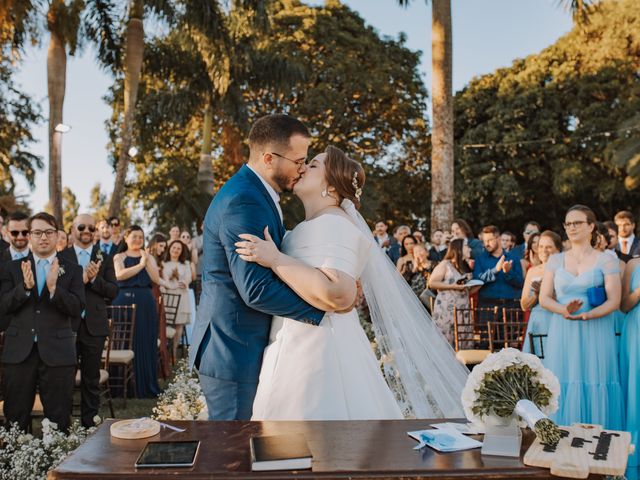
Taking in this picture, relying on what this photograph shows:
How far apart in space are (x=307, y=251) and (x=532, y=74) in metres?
25.9

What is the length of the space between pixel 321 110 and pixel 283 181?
21678mm

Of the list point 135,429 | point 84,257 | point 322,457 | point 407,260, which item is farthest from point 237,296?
point 407,260

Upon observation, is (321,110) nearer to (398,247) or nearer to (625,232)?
(398,247)

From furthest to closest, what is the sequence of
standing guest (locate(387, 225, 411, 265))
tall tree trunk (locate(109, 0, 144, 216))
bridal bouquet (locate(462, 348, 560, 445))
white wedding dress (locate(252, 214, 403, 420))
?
1. tall tree trunk (locate(109, 0, 144, 216))
2. standing guest (locate(387, 225, 411, 265))
3. white wedding dress (locate(252, 214, 403, 420))
4. bridal bouquet (locate(462, 348, 560, 445))

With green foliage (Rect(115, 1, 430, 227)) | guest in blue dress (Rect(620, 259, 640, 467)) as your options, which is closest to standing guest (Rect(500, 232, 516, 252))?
guest in blue dress (Rect(620, 259, 640, 467))

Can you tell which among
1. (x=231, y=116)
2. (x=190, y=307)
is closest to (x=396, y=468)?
(x=190, y=307)

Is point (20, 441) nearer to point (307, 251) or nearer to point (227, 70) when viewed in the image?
point (307, 251)

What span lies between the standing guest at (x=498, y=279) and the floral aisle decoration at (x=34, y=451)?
578 centimetres

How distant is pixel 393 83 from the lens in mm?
26078

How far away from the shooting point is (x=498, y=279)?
9211 mm

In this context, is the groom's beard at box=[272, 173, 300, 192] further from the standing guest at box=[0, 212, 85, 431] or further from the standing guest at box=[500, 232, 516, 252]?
the standing guest at box=[500, 232, 516, 252]

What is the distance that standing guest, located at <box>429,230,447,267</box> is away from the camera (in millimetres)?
11422

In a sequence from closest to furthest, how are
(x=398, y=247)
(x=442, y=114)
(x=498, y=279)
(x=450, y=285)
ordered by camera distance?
1. (x=450, y=285)
2. (x=498, y=279)
3. (x=442, y=114)
4. (x=398, y=247)

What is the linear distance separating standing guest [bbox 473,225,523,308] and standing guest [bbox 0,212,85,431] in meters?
5.55
